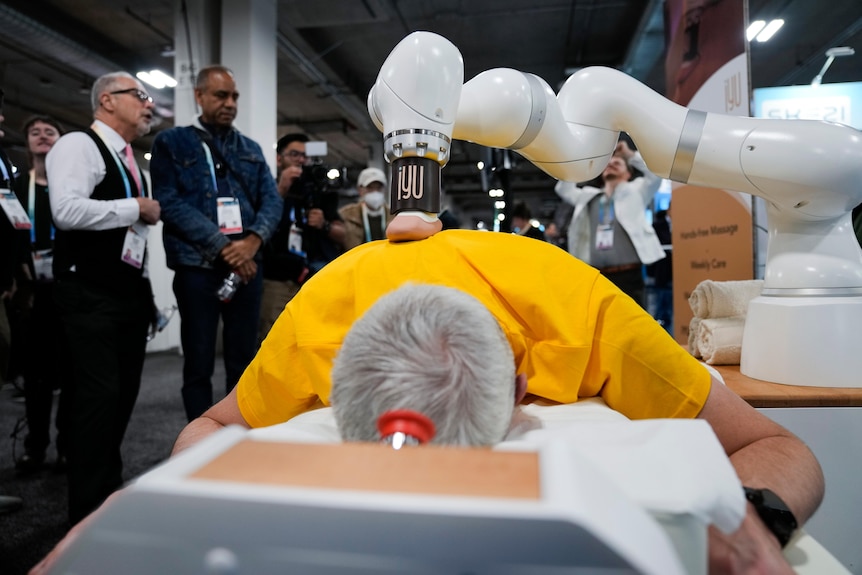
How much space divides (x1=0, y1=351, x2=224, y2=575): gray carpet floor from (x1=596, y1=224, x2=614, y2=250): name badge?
8.05 feet

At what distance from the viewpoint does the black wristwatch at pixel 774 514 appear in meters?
0.51

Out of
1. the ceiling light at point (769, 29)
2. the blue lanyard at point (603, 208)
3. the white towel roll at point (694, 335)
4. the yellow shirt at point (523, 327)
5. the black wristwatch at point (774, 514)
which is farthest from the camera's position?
the ceiling light at point (769, 29)

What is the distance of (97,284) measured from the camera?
1683mm

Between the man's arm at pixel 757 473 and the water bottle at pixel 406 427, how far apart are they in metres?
0.22

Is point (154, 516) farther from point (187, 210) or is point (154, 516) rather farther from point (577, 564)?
point (187, 210)

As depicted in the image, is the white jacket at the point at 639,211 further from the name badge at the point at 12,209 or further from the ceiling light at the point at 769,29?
the name badge at the point at 12,209

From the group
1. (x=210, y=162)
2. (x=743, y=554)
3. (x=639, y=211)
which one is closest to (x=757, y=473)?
(x=743, y=554)

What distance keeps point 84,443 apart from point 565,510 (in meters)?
1.83

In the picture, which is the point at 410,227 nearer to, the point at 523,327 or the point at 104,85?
the point at 523,327

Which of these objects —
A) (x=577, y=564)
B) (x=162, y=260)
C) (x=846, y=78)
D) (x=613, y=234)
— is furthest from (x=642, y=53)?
(x=577, y=564)

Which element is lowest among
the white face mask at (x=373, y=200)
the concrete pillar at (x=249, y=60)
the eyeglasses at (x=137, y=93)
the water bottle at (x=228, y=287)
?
the water bottle at (x=228, y=287)

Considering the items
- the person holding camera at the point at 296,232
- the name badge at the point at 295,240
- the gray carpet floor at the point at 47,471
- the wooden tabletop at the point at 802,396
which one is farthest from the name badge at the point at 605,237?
the gray carpet floor at the point at 47,471

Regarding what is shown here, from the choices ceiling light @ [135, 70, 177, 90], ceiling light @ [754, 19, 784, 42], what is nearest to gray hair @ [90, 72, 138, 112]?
ceiling light @ [135, 70, 177, 90]

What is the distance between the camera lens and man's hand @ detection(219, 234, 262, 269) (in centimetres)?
194
